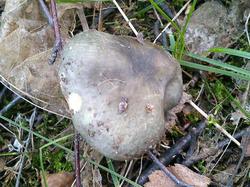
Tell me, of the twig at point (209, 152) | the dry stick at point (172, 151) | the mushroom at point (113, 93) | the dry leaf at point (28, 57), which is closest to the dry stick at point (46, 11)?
the dry leaf at point (28, 57)

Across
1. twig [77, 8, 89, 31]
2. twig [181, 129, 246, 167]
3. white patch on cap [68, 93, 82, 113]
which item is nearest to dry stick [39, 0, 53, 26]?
twig [77, 8, 89, 31]

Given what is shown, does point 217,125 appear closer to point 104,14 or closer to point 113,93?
point 113,93

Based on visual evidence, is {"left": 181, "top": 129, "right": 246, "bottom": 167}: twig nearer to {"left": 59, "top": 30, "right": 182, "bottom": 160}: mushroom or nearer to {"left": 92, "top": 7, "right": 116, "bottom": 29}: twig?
{"left": 59, "top": 30, "right": 182, "bottom": 160}: mushroom

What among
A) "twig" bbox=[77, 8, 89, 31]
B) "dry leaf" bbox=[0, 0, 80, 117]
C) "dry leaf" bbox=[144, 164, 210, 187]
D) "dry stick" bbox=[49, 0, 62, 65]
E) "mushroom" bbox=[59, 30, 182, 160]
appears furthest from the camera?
"twig" bbox=[77, 8, 89, 31]

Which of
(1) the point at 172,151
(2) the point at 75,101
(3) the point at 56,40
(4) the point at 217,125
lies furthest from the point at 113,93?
(4) the point at 217,125

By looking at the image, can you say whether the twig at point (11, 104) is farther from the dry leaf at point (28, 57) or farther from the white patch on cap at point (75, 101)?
the white patch on cap at point (75, 101)
